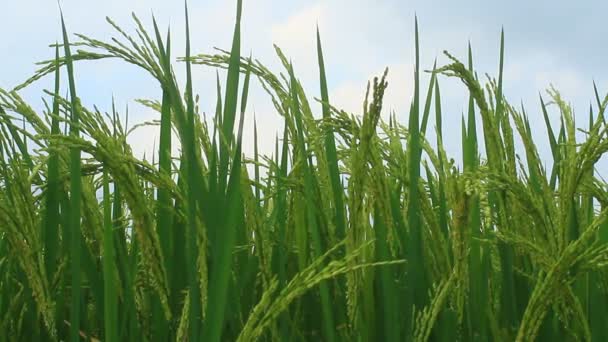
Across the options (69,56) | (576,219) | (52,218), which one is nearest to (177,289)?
(52,218)

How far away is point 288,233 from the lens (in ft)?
5.97

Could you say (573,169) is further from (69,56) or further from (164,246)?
(69,56)

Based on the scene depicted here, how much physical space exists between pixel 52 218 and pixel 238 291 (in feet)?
1.39

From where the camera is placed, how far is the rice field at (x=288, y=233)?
1.23 m

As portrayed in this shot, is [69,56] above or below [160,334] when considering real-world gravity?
above

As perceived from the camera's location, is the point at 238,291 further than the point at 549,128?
No

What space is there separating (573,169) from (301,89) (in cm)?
57

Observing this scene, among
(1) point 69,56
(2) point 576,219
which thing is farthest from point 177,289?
(2) point 576,219

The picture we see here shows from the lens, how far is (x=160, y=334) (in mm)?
1526

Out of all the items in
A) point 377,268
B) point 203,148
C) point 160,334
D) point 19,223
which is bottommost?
point 160,334

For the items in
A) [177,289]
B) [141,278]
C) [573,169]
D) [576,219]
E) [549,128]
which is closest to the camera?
[573,169]

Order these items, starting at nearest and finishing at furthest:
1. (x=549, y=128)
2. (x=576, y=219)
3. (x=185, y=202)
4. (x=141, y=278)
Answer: (x=185, y=202) < (x=141, y=278) < (x=576, y=219) < (x=549, y=128)

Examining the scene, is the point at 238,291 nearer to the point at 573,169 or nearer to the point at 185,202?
the point at 185,202

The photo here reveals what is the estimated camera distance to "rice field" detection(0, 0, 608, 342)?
48.3 inches
